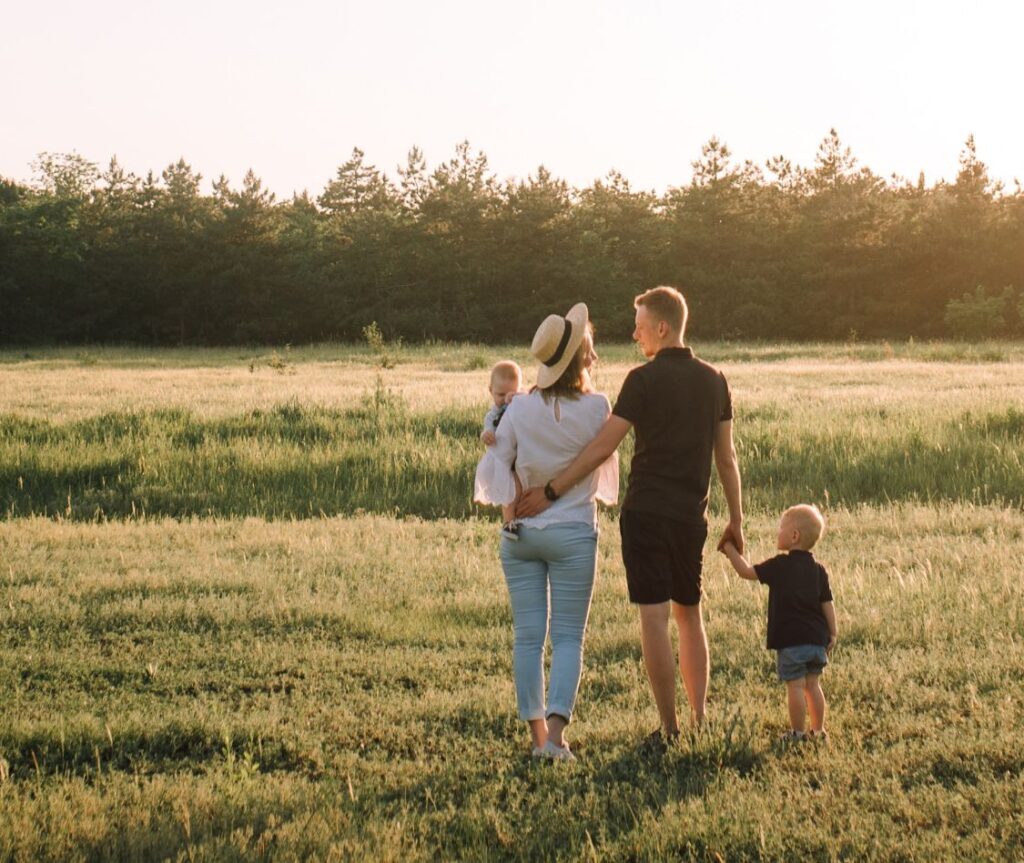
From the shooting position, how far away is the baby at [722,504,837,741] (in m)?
5.04

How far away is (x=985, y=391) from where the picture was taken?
21266mm

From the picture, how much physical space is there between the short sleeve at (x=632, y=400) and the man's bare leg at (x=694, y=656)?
0.92 metres

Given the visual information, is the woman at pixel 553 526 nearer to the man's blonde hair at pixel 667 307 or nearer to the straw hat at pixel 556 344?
the straw hat at pixel 556 344

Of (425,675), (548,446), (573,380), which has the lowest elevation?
(425,675)

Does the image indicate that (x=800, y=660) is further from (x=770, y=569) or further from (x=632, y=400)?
(x=632, y=400)

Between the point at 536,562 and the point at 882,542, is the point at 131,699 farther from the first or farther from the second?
the point at 882,542

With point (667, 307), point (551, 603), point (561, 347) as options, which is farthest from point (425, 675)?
point (667, 307)

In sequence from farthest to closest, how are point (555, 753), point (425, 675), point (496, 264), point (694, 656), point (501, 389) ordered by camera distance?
1. point (496, 264)
2. point (425, 675)
3. point (501, 389)
4. point (694, 656)
5. point (555, 753)

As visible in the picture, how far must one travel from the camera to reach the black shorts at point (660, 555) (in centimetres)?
497

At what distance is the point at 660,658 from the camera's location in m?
5.02

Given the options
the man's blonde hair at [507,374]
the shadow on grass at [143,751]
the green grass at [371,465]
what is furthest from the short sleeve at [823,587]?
the green grass at [371,465]

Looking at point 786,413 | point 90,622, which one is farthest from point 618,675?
point 786,413

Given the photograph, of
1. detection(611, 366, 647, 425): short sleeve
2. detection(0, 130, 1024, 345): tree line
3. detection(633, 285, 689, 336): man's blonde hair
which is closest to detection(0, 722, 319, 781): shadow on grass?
detection(611, 366, 647, 425): short sleeve

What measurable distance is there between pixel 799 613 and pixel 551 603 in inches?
44.5
